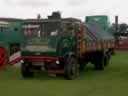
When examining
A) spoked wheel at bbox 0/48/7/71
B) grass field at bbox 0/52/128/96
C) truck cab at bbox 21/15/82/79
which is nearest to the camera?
grass field at bbox 0/52/128/96

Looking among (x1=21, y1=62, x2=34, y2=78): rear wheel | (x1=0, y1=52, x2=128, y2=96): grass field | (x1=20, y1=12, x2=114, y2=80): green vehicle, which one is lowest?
(x1=0, y1=52, x2=128, y2=96): grass field

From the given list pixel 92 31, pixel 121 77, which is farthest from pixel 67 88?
pixel 92 31

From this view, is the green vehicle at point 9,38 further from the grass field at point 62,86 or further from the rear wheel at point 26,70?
the rear wheel at point 26,70

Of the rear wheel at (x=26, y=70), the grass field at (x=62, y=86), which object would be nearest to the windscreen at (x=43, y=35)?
the rear wheel at (x=26, y=70)

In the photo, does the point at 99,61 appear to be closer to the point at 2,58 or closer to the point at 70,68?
the point at 2,58

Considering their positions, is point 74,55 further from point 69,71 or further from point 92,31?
point 92,31

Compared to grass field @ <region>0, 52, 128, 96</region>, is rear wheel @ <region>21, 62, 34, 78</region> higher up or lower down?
higher up

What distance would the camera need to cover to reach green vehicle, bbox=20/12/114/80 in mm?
16266

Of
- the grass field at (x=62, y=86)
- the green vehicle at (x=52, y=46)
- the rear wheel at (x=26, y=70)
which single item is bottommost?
the grass field at (x=62, y=86)

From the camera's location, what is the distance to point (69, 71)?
53.6ft

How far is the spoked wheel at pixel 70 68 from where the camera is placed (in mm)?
16312

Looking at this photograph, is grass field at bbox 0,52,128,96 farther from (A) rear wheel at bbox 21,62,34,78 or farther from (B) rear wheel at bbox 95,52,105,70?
(B) rear wheel at bbox 95,52,105,70

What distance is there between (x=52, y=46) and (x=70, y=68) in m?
1.04

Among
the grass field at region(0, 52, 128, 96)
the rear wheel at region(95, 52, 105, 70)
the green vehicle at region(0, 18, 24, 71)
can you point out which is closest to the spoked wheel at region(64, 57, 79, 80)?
the grass field at region(0, 52, 128, 96)
